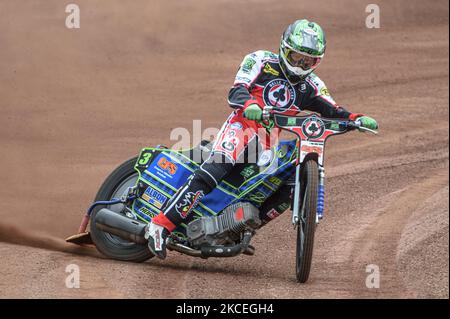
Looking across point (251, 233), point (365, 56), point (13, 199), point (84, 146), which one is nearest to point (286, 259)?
point (251, 233)

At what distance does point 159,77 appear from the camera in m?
16.2

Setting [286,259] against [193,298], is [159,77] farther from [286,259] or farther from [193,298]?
[193,298]

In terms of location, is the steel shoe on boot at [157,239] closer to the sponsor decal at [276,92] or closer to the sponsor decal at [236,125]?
the sponsor decal at [236,125]

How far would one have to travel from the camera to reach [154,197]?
30.0ft

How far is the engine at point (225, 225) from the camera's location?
28.2 feet

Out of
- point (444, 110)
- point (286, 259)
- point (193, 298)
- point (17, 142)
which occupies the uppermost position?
point (444, 110)

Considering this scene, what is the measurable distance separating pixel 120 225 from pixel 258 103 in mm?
1772

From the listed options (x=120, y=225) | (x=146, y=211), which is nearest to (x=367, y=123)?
(x=146, y=211)

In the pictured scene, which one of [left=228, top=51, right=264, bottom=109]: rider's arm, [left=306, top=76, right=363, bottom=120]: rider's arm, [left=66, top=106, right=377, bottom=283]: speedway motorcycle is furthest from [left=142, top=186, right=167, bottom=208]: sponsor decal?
[left=306, top=76, right=363, bottom=120]: rider's arm

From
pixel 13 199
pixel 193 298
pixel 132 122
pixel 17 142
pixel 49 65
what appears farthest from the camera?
pixel 49 65

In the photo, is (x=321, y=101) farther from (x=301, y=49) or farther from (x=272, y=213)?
(x=272, y=213)

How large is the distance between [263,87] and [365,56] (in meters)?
9.12

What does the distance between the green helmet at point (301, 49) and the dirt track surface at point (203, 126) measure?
195 cm

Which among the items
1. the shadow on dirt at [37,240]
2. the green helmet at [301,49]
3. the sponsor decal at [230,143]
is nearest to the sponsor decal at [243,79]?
the green helmet at [301,49]
